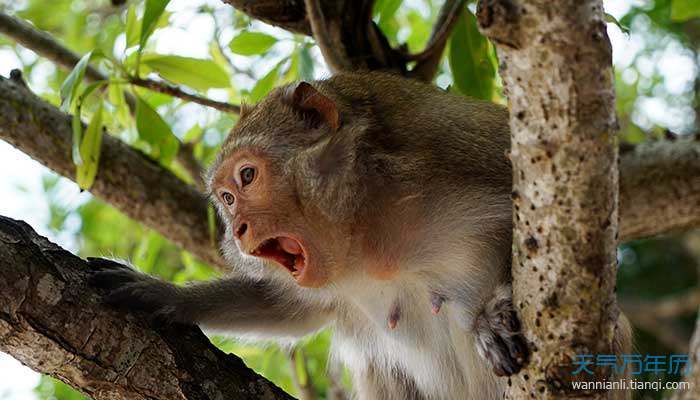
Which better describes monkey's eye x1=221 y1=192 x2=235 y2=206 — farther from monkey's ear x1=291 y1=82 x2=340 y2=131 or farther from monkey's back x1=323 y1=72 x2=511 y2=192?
monkey's back x1=323 y1=72 x2=511 y2=192

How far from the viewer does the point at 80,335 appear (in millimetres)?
2865

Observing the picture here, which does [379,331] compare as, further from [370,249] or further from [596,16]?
[596,16]

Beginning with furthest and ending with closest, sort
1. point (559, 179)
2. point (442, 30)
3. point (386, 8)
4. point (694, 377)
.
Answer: point (442, 30)
point (386, 8)
point (694, 377)
point (559, 179)

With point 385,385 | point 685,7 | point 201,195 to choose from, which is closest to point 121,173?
point 201,195

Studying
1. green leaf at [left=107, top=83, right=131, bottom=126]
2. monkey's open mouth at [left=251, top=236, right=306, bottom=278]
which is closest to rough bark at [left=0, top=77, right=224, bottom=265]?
green leaf at [left=107, top=83, right=131, bottom=126]

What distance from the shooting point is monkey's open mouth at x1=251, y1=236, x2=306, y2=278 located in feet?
11.1

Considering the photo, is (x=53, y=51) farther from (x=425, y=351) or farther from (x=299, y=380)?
(x=425, y=351)

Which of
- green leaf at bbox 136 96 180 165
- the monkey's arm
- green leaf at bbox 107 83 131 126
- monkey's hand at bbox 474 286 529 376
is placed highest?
green leaf at bbox 107 83 131 126

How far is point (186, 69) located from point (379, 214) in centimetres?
129

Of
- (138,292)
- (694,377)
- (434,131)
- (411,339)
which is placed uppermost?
(434,131)

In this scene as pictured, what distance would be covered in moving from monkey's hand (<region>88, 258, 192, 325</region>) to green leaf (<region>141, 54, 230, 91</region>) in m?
0.96

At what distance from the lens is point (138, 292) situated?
331 centimetres

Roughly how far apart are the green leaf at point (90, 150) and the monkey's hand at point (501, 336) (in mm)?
1801

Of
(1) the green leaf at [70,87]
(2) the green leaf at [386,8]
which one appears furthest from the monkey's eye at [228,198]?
(2) the green leaf at [386,8]
